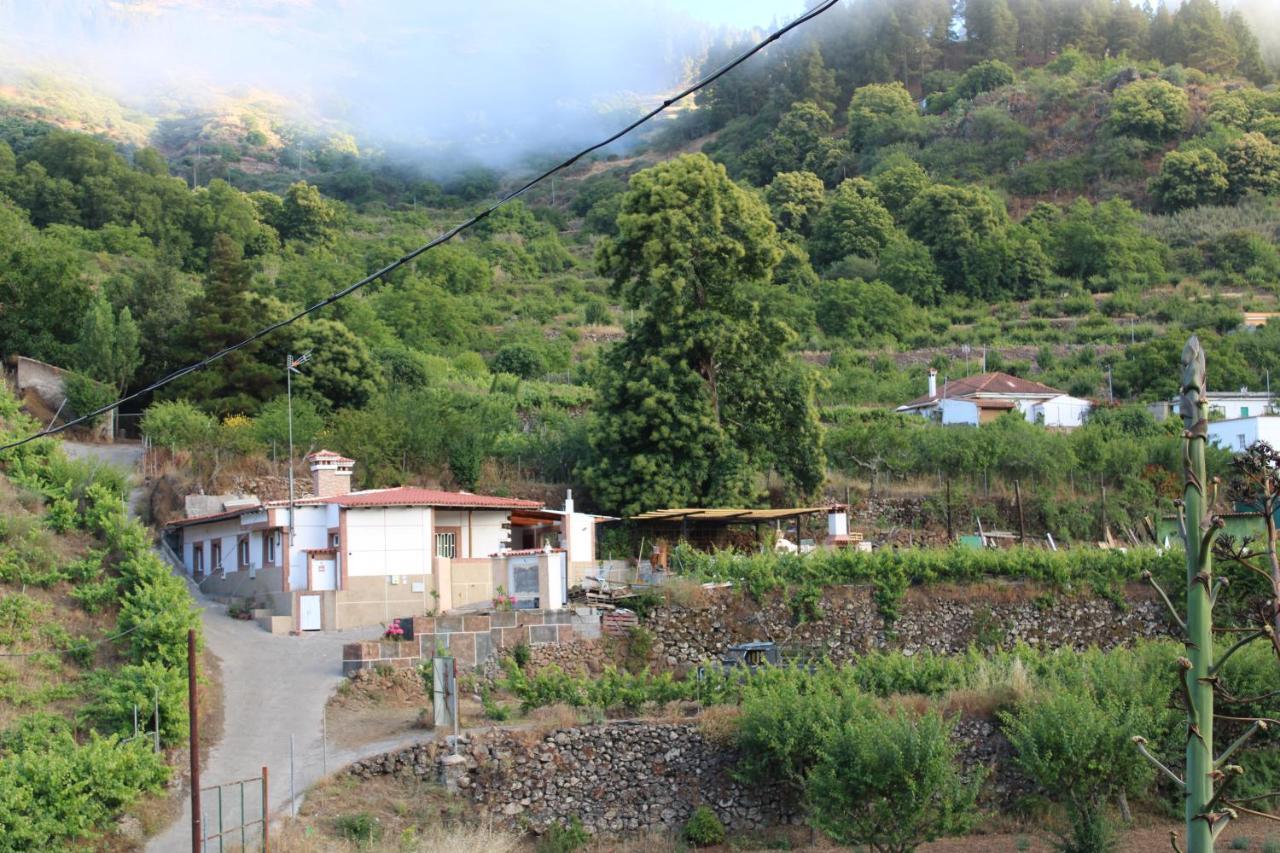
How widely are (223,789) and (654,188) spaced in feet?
66.1

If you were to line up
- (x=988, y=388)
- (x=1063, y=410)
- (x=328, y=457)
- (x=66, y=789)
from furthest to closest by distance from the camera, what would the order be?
(x=1063, y=410)
(x=988, y=388)
(x=328, y=457)
(x=66, y=789)

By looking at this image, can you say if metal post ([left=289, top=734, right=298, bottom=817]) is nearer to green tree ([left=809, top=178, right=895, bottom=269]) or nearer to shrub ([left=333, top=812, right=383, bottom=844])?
Answer: shrub ([left=333, top=812, right=383, bottom=844])

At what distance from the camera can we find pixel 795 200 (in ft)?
281

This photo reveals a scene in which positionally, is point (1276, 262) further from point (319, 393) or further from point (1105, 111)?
point (319, 393)

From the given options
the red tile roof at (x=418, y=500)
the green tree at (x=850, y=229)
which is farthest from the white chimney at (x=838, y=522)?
the green tree at (x=850, y=229)

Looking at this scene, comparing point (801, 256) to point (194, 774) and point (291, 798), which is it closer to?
point (291, 798)

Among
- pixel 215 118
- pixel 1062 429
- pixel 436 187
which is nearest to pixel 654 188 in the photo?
pixel 1062 429

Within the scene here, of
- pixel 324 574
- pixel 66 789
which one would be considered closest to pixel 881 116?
pixel 324 574

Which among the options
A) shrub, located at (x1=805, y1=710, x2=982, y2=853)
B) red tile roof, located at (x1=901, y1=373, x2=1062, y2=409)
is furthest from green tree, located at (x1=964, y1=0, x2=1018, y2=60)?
shrub, located at (x1=805, y1=710, x2=982, y2=853)

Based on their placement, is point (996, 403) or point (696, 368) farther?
point (996, 403)

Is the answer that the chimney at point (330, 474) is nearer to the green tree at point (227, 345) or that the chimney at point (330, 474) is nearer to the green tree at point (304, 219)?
the green tree at point (227, 345)

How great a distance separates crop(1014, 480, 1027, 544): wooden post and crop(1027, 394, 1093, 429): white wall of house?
9474 mm

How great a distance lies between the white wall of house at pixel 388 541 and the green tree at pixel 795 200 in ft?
189

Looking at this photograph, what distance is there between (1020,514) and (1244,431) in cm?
1071
